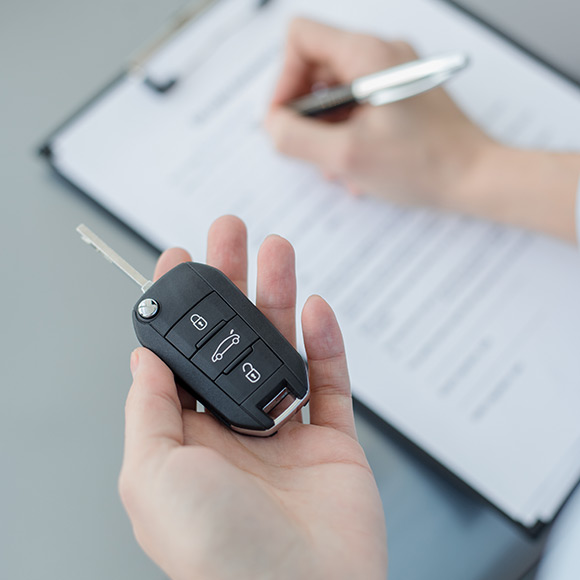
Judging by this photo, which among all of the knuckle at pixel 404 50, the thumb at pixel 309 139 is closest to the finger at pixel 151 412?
the thumb at pixel 309 139

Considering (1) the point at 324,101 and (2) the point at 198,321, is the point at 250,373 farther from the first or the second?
(1) the point at 324,101

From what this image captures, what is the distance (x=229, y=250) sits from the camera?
50 centimetres

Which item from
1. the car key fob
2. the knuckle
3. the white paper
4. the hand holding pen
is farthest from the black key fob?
the knuckle

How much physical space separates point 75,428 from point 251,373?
0.77ft

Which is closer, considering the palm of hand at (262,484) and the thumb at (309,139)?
the palm of hand at (262,484)

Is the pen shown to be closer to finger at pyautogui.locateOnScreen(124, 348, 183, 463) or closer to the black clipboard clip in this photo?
the black clipboard clip

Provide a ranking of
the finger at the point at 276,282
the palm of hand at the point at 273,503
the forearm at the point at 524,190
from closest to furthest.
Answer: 1. the palm of hand at the point at 273,503
2. the finger at the point at 276,282
3. the forearm at the point at 524,190

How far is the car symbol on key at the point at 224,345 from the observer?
408 millimetres

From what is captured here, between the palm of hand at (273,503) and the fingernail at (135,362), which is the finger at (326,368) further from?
the fingernail at (135,362)

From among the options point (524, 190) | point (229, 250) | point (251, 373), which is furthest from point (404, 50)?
point (251, 373)

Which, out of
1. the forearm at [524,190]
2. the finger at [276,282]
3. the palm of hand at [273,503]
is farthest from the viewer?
the forearm at [524,190]

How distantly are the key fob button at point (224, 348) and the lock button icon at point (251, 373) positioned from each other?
0.03 feet

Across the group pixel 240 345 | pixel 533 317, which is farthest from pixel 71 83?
pixel 533 317

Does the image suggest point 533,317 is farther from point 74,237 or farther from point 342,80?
point 74,237
